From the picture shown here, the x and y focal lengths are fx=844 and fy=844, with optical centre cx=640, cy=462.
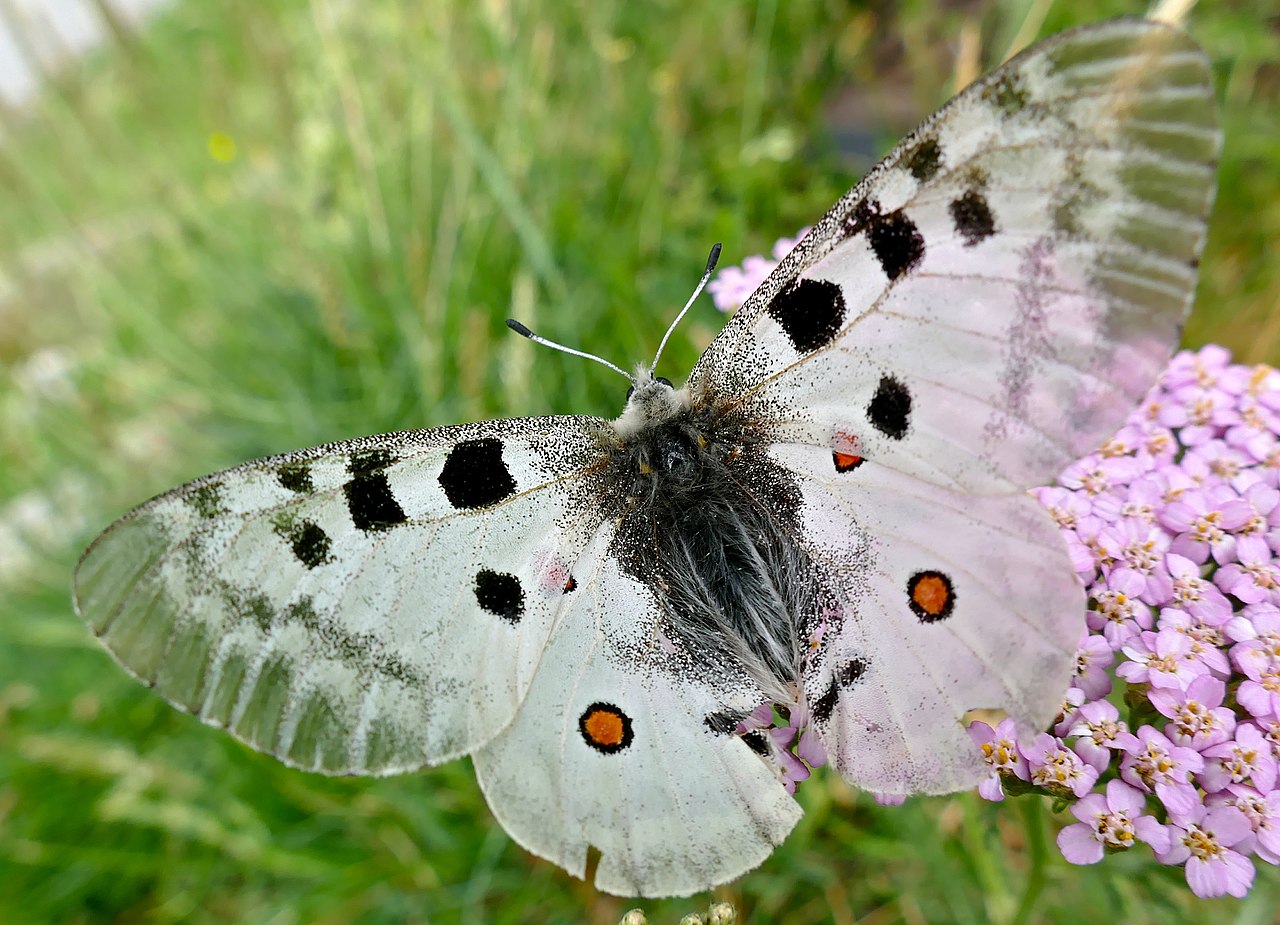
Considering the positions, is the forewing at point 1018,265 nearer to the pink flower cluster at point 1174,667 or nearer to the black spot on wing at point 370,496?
the pink flower cluster at point 1174,667

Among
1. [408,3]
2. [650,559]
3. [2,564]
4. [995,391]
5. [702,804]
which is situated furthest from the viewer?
[408,3]

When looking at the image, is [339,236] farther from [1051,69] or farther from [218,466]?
[1051,69]

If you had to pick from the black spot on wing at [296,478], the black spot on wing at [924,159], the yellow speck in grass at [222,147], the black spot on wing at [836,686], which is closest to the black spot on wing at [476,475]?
the black spot on wing at [296,478]

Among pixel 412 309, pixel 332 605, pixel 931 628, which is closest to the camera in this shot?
pixel 931 628

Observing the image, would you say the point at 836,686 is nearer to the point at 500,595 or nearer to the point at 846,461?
the point at 846,461

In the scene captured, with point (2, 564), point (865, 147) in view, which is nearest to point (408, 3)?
point (865, 147)

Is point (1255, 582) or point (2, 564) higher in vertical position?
point (1255, 582)

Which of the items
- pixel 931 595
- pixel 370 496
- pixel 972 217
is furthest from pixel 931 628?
pixel 370 496

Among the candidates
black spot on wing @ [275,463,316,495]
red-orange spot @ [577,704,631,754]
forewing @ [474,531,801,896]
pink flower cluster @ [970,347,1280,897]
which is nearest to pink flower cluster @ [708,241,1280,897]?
pink flower cluster @ [970,347,1280,897]
